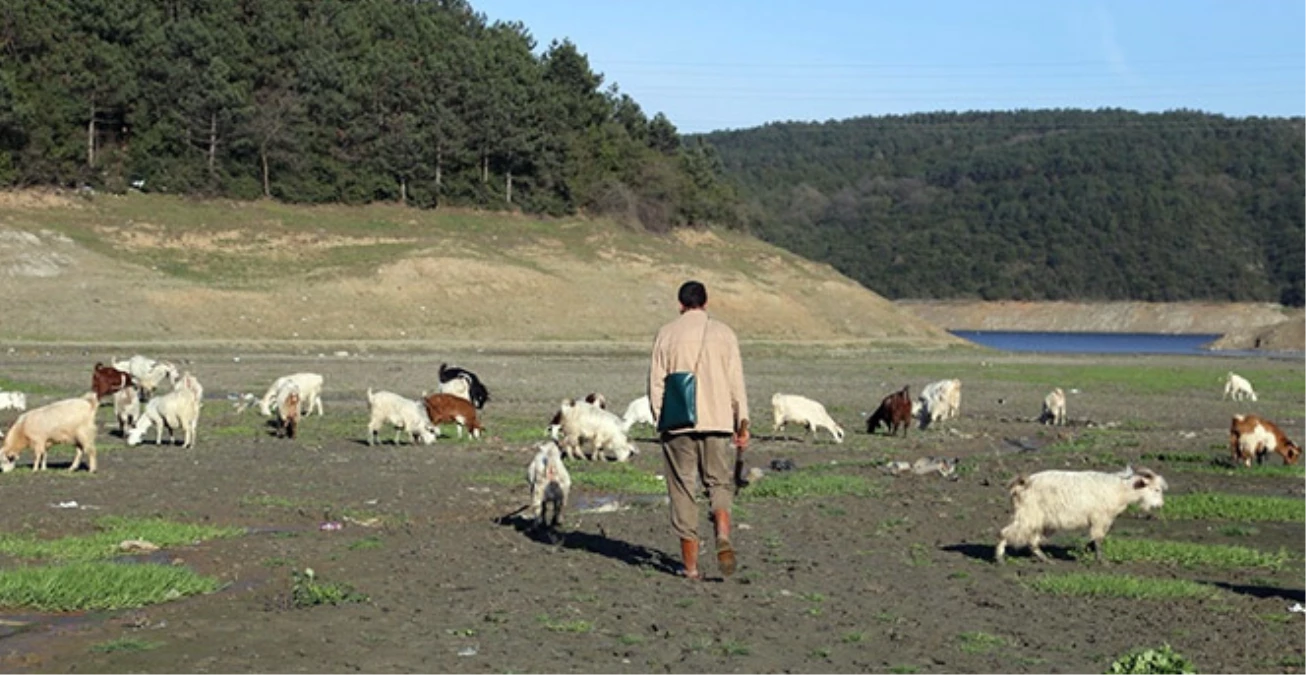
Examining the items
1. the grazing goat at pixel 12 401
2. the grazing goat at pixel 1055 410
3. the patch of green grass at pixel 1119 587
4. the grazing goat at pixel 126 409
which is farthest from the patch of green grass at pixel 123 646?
the grazing goat at pixel 1055 410

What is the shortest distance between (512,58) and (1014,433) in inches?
2731

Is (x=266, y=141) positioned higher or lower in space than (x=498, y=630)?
higher

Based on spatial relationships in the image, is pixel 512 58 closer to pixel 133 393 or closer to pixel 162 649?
pixel 133 393

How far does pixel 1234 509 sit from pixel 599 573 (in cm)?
A: 848

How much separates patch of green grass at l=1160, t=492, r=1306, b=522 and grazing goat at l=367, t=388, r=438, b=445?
36.2 ft

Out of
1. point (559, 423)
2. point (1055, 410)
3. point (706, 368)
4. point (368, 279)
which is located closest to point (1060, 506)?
point (706, 368)

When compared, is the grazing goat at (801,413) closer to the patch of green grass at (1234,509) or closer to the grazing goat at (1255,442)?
the grazing goat at (1255,442)

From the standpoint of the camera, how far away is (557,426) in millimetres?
23375

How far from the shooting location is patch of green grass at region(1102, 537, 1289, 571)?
43.7 feet

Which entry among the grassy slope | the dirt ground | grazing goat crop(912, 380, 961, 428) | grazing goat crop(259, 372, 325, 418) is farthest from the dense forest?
the dirt ground

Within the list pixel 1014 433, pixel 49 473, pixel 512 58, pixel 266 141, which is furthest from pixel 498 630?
pixel 512 58

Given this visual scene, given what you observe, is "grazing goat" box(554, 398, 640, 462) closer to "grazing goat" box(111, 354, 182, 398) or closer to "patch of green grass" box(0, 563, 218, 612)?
"patch of green grass" box(0, 563, 218, 612)

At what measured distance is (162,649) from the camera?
907 cm

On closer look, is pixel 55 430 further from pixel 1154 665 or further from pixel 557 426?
pixel 1154 665
